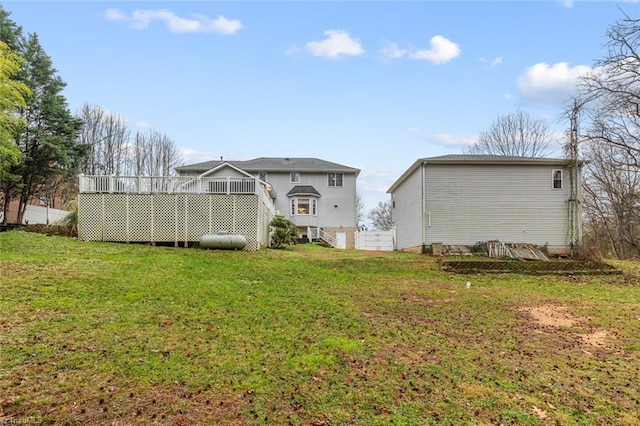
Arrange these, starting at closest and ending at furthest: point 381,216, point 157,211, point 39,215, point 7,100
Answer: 1. point 7,100
2. point 157,211
3. point 39,215
4. point 381,216

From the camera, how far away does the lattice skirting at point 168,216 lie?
14.9 m

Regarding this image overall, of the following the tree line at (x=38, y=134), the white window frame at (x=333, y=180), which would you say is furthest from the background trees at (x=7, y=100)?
the white window frame at (x=333, y=180)

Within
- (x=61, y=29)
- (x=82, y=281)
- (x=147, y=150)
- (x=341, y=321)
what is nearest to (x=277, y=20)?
(x=61, y=29)

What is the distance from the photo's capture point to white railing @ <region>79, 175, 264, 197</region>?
1504cm

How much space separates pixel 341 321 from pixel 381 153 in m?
17.2

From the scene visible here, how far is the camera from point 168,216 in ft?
49.4

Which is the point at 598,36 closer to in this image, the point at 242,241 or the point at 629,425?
the point at 242,241

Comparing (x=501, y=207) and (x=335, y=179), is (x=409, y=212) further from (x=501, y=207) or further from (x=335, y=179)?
(x=335, y=179)

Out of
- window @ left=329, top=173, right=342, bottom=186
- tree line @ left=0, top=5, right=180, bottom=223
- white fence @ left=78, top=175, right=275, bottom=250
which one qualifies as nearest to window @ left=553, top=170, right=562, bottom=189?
white fence @ left=78, top=175, right=275, bottom=250

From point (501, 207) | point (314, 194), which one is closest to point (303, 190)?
point (314, 194)

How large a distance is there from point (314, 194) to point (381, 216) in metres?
27.4

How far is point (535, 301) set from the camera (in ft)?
27.1

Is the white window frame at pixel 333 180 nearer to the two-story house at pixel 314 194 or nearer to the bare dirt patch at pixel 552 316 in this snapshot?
the two-story house at pixel 314 194

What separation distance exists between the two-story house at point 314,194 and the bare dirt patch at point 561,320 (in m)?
22.5
